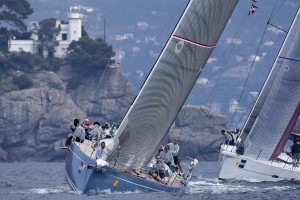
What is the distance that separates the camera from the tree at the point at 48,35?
11600 cm

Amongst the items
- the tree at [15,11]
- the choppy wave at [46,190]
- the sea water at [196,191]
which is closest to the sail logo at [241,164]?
the sea water at [196,191]

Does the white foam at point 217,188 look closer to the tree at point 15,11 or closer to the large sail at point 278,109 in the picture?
the large sail at point 278,109

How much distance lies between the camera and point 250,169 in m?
46.4

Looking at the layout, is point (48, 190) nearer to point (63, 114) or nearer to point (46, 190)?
point (46, 190)

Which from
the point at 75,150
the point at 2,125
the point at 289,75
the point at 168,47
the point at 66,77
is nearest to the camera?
the point at 168,47

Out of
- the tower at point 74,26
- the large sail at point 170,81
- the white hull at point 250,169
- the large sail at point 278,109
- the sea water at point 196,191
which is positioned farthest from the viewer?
the tower at point 74,26

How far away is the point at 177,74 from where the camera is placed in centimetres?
3594

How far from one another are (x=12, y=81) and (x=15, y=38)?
44.9 ft

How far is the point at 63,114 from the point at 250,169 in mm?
53486

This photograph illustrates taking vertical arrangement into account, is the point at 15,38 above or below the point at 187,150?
above

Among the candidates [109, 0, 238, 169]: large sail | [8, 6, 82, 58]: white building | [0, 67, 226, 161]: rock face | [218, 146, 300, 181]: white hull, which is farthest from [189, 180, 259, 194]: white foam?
[8, 6, 82, 58]: white building

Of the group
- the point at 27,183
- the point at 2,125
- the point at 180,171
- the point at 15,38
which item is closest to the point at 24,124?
the point at 2,125

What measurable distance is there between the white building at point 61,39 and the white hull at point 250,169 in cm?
6743

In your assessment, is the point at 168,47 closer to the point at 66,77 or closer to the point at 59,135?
the point at 59,135
